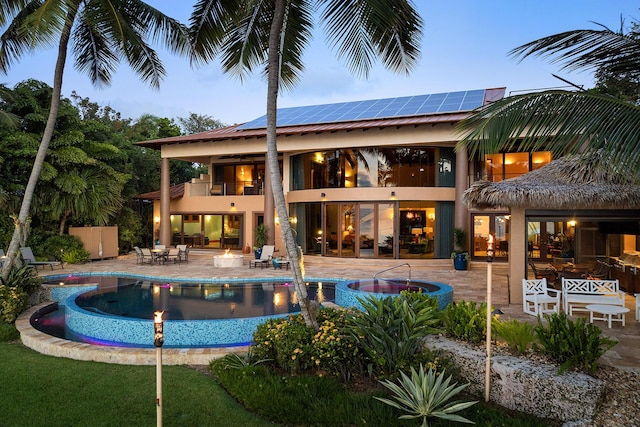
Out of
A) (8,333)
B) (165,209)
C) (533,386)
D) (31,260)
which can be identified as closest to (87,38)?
(8,333)

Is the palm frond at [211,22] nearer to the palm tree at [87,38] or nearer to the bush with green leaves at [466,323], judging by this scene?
the palm tree at [87,38]

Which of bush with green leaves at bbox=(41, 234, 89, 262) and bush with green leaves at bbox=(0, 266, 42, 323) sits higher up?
bush with green leaves at bbox=(41, 234, 89, 262)

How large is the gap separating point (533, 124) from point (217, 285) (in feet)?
40.0

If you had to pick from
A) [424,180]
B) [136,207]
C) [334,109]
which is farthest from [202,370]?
[136,207]

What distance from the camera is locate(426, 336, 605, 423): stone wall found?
4.67m

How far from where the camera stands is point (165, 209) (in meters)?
23.6

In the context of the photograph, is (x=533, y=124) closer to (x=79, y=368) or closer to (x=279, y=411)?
(x=279, y=411)

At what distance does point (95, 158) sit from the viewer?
20266 millimetres

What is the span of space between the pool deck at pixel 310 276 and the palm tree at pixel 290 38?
309 cm

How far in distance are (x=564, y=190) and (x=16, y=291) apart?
504 inches

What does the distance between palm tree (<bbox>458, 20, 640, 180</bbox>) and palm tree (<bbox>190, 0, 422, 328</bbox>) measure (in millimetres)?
2760

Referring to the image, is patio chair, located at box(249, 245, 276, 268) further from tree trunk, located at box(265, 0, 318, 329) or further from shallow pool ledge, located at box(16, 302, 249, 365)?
tree trunk, located at box(265, 0, 318, 329)

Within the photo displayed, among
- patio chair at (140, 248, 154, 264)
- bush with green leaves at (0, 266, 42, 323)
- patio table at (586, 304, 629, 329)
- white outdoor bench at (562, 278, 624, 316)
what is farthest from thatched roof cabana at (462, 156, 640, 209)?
patio chair at (140, 248, 154, 264)

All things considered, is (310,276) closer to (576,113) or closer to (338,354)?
(338,354)
